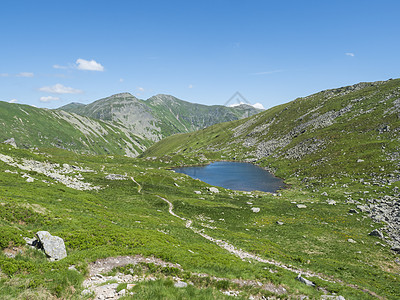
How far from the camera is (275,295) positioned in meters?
17.4

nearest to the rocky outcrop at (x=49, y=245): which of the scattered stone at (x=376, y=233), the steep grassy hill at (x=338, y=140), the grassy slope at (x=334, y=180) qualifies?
the grassy slope at (x=334, y=180)

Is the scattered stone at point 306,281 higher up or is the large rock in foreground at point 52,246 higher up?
the large rock in foreground at point 52,246

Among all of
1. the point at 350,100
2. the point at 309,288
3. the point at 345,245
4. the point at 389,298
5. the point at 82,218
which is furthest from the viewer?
the point at 350,100

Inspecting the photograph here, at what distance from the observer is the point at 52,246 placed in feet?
58.1

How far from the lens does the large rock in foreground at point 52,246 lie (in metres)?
17.3

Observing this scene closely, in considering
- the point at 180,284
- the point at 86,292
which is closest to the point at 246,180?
the point at 180,284

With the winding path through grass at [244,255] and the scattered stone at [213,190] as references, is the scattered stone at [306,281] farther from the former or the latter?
the scattered stone at [213,190]

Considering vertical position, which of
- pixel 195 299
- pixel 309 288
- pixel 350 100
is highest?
pixel 350 100

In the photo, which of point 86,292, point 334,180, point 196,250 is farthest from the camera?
point 334,180

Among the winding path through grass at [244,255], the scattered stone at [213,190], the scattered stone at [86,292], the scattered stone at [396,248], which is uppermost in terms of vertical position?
the scattered stone at [86,292]

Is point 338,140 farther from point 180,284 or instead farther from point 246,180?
point 180,284

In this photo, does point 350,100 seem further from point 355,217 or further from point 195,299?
point 195,299

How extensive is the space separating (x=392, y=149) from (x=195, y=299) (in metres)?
116

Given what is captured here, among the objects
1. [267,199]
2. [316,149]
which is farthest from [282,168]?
[267,199]
